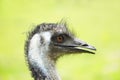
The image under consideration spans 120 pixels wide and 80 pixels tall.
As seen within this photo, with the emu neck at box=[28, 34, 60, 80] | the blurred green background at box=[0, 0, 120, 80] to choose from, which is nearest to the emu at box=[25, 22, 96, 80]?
the emu neck at box=[28, 34, 60, 80]

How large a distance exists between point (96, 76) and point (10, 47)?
619mm

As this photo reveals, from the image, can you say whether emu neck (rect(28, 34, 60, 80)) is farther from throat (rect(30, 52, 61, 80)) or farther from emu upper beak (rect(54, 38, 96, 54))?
emu upper beak (rect(54, 38, 96, 54))

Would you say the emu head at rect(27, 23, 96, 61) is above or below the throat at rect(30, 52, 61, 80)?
above

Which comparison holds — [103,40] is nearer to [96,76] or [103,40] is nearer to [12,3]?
[96,76]

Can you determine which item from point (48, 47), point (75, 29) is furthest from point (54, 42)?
point (75, 29)

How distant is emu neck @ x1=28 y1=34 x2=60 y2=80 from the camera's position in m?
3.37

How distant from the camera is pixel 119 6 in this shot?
5.12 metres

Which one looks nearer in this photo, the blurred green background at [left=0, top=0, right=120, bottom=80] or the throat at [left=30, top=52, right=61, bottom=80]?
the throat at [left=30, top=52, right=61, bottom=80]

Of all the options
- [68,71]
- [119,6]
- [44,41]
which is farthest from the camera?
[119,6]

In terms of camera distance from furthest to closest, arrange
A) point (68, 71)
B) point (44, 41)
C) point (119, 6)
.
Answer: point (119, 6)
point (68, 71)
point (44, 41)

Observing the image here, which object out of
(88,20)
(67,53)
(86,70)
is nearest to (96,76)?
(86,70)

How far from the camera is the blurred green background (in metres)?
4.81

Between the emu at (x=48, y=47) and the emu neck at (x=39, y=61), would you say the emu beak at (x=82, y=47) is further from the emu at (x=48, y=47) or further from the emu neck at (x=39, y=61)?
the emu neck at (x=39, y=61)

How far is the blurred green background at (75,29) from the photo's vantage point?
15.8 feet
